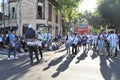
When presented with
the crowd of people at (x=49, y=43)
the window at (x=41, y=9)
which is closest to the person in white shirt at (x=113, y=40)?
the crowd of people at (x=49, y=43)

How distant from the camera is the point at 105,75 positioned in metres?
11.2

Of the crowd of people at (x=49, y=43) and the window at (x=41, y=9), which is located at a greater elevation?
the window at (x=41, y=9)

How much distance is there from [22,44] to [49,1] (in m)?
18.8

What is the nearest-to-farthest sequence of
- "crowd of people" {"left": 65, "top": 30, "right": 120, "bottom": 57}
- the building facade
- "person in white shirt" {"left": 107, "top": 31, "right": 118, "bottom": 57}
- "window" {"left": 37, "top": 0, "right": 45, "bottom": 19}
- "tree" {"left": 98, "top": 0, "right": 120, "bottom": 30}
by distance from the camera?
"person in white shirt" {"left": 107, "top": 31, "right": 118, "bottom": 57}
"crowd of people" {"left": 65, "top": 30, "right": 120, "bottom": 57}
the building facade
"window" {"left": 37, "top": 0, "right": 45, "bottom": 19}
"tree" {"left": 98, "top": 0, "right": 120, "bottom": 30}

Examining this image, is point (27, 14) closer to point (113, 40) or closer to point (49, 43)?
point (49, 43)

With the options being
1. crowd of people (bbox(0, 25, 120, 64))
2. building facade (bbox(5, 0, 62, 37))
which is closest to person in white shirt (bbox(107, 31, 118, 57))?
crowd of people (bbox(0, 25, 120, 64))

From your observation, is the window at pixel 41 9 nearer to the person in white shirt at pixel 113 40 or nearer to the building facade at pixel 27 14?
the building facade at pixel 27 14

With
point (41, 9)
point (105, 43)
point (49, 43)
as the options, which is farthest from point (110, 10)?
point (105, 43)

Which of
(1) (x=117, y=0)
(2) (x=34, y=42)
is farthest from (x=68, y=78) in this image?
(1) (x=117, y=0)

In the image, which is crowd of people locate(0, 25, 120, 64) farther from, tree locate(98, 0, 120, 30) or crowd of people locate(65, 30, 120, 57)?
tree locate(98, 0, 120, 30)

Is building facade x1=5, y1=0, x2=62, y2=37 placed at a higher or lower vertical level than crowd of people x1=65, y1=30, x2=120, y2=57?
higher

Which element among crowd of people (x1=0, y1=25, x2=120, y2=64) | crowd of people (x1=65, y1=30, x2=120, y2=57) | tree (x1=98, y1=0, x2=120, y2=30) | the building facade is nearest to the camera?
crowd of people (x1=0, y1=25, x2=120, y2=64)

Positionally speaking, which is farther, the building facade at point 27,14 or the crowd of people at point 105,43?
the building facade at point 27,14

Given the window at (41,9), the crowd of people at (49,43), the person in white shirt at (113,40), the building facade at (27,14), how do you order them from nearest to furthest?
the crowd of people at (49,43), the person in white shirt at (113,40), the building facade at (27,14), the window at (41,9)
